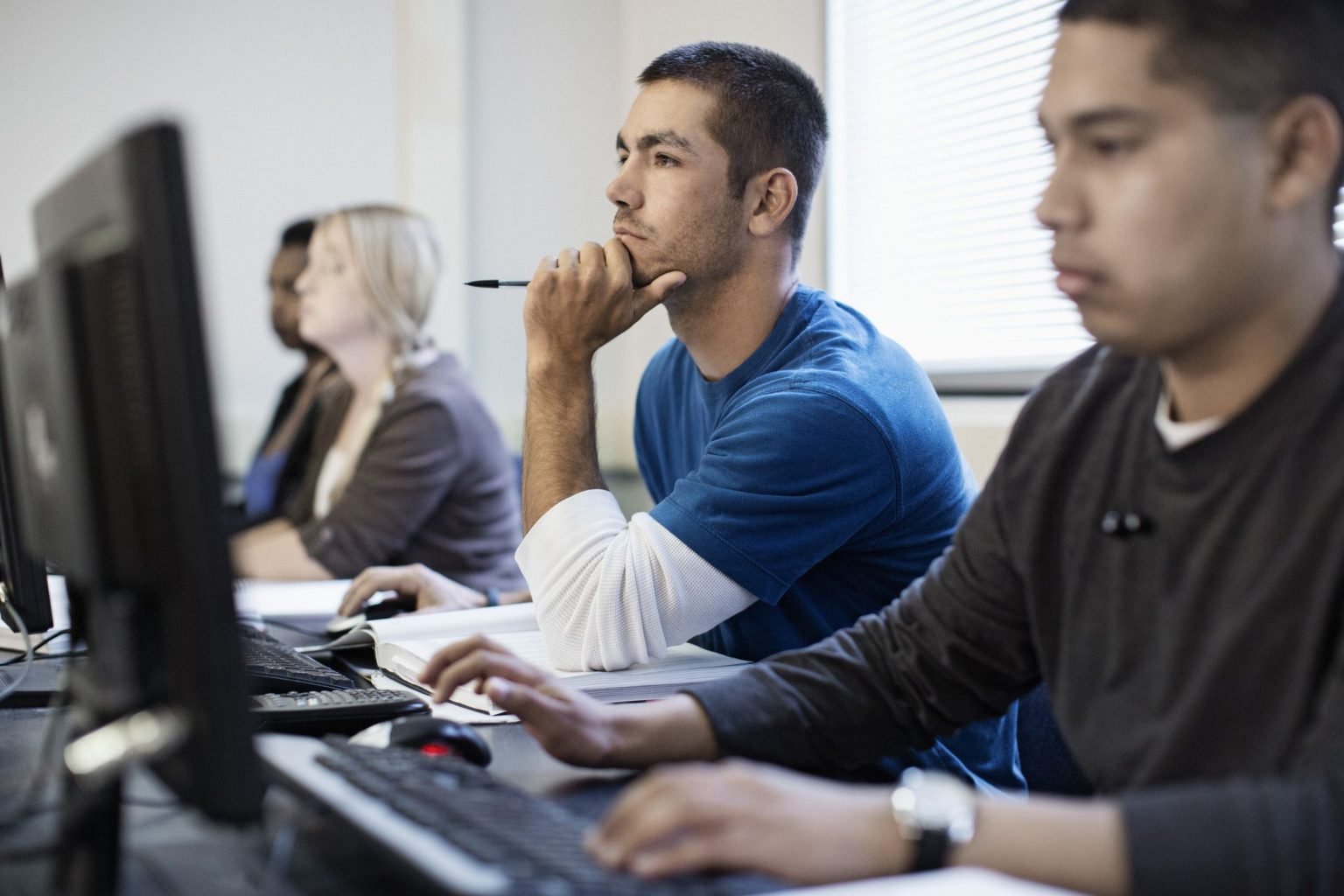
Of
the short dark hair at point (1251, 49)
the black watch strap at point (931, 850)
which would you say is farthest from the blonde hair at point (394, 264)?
the black watch strap at point (931, 850)

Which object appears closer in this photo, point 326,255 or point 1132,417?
point 1132,417

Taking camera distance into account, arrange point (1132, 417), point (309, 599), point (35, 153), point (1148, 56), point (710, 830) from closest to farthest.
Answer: point (710, 830) < point (1148, 56) < point (1132, 417) < point (309, 599) < point (35, 153)

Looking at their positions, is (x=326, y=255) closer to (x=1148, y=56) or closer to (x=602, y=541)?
(x=602, y=541)

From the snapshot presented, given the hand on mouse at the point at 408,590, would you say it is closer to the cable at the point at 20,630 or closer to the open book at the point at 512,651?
the open book at the point at 512,651

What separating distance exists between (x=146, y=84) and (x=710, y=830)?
11.9 ft

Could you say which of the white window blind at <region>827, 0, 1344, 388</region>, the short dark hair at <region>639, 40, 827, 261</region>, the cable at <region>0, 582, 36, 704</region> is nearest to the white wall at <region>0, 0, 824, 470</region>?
the white window blind at <region>827, 0, 1344, 388</region>

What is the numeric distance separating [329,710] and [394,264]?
209 cm

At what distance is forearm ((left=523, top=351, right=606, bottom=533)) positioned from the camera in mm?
1522

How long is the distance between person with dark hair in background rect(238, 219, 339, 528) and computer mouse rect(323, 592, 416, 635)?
160 cm

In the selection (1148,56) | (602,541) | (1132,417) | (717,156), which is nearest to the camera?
(1148,56)

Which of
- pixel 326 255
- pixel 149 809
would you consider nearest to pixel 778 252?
pixel 149 809

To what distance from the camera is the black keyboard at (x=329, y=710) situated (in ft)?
3.50

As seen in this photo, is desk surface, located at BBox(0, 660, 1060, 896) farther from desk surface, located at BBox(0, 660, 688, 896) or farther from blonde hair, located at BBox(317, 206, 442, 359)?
blonde hair, located at BBox(317, 206, 442, 359)

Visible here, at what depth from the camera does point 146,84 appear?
12.3 feet
